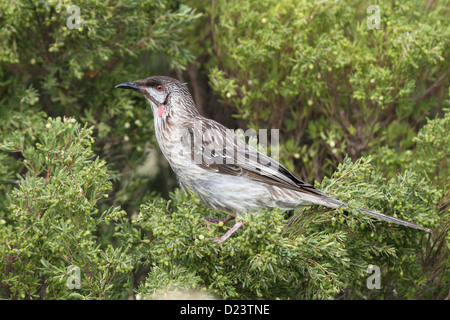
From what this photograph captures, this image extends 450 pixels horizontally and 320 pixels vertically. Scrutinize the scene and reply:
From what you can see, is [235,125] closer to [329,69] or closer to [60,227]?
[329,69]

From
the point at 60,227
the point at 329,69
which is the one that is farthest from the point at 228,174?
the point at 329,69

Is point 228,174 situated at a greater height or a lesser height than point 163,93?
lesser

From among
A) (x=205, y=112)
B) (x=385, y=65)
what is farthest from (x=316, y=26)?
(x=205, y=112)

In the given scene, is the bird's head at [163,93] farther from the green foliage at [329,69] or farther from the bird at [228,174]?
the green foliage at [329,69]

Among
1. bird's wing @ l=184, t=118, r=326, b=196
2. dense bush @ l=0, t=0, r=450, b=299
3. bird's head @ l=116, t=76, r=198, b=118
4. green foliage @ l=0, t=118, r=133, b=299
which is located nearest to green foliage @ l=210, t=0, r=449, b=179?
dense bush @ l=0, t=0, r=450, b=299

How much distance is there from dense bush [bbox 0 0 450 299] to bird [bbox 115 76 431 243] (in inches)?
6.1

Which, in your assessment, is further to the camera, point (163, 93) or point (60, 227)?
point (163, 93)

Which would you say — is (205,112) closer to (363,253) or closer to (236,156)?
(236,156)

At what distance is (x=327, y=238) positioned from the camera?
319 cm

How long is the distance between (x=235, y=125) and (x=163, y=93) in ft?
6.04

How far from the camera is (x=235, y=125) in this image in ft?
19.5

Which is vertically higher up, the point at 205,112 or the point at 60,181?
the point at 205,112

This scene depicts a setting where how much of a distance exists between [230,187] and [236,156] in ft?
0.91

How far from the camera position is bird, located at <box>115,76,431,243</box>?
12.2 ft
